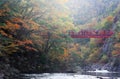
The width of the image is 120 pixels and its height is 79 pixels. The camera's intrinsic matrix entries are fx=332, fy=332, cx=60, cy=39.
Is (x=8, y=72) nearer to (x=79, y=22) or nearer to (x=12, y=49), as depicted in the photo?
(x=12, y=49)

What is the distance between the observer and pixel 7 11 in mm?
27031

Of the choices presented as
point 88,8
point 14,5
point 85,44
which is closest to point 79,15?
point 88,8

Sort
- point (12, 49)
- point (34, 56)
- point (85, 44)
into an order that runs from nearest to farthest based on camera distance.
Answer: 1. point (12, 49)
2. point (34, 56)
3. point (85, 44)

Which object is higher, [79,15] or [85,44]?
[79,15]

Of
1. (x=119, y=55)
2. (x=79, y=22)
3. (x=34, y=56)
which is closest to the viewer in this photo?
(x=34, y=56)

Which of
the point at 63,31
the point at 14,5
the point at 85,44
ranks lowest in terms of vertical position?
the point at 85,44

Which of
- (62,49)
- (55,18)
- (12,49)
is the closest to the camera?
(12,49)

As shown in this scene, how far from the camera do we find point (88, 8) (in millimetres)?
168250

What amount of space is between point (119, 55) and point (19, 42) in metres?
33.2

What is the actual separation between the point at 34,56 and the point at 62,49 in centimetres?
699

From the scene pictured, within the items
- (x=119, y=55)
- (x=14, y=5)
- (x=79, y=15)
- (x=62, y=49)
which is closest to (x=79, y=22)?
(x=79, y=15)

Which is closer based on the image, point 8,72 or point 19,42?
point 8,72

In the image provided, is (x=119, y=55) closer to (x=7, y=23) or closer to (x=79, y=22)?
(x=7, y=23)

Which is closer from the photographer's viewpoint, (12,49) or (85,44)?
(12,49)
